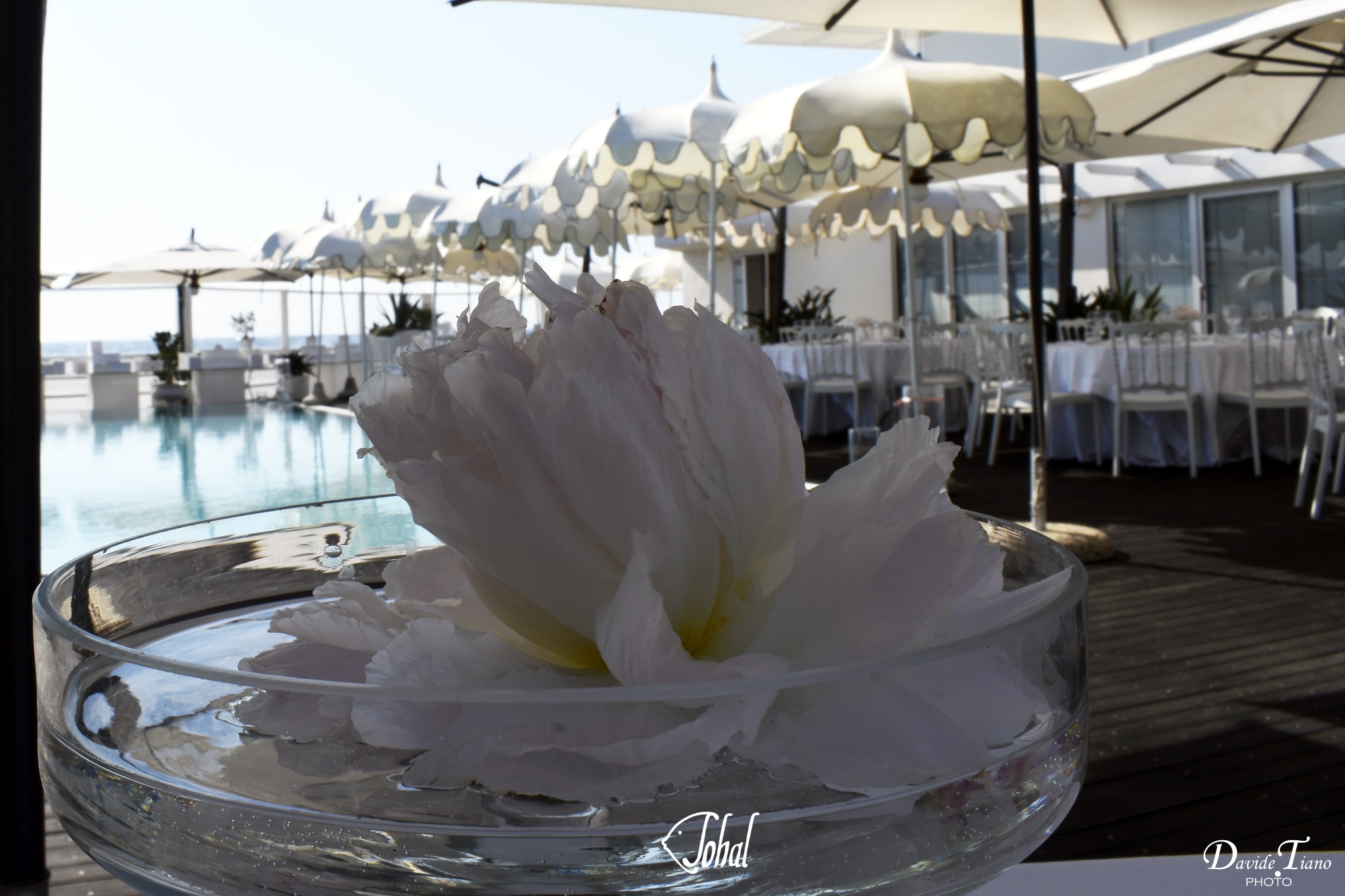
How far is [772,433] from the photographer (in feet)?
0.71

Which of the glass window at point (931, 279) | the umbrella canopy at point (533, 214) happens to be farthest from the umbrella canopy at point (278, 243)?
the glass window at point (931, 279)

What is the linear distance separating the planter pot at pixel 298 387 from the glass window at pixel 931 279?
32.1ft

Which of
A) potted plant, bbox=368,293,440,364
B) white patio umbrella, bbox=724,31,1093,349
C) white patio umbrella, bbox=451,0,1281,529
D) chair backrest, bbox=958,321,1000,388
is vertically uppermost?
white patio umbrella, bbox=451,0,1281,529

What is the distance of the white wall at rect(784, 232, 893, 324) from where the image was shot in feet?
50.7

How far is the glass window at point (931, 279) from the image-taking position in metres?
14.4

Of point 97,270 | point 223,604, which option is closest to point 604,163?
point 223,604

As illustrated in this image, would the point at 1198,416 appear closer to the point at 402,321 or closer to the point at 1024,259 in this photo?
the point at 1024,259

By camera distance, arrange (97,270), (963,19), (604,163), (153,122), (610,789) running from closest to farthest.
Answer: (610,789)
(963,19)
(604,163)
(97,270)
(153,122)

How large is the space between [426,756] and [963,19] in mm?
5380

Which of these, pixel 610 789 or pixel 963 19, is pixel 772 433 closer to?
pixel 610 789

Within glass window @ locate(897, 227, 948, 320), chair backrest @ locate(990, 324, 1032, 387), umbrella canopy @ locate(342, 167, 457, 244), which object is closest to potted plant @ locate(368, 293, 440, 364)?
umbrella canopy @ locate(342, 167, 457, 244)

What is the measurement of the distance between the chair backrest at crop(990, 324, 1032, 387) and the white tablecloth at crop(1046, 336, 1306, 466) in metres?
0.29

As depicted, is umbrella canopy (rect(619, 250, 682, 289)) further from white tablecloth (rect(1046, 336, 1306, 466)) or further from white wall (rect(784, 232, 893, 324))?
white tablecloth (rect(1046, 336, 1306, 466))

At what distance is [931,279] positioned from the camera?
48.0 ft
